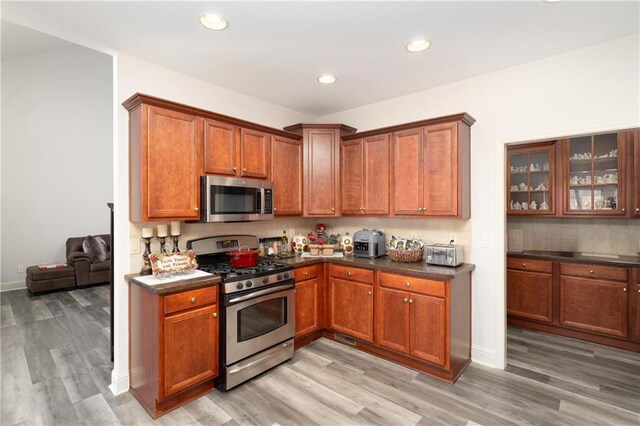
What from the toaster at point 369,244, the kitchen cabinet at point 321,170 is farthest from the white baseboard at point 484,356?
the kitchen cabinet at point 321,170

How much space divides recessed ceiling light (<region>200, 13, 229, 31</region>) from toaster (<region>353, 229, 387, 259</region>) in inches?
93.5

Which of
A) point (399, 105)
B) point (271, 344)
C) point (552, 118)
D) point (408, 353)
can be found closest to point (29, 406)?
point (271, 344)

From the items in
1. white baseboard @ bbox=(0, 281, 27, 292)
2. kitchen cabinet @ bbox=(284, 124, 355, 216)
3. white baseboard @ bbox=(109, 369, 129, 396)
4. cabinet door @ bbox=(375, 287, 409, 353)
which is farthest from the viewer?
white baseboard @ bbox=(0, 281, 27, 292)

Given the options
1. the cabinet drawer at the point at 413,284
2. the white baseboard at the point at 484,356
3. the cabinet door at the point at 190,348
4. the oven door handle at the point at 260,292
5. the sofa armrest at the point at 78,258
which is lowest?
the white baseboard at the point at 484,356

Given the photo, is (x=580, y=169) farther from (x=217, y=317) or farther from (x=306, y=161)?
(x=217, y=317)

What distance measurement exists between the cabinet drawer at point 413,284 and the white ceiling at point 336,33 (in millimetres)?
1948

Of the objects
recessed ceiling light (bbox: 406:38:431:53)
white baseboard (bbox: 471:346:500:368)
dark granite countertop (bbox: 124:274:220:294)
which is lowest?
white baseboard (bbox: 471:346:500:368)

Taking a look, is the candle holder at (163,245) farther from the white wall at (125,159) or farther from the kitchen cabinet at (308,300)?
the kitchen cabinet at (308,300)

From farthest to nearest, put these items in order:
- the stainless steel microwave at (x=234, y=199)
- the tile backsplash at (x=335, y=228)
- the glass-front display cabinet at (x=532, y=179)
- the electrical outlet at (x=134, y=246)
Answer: the glass-front display cabinet at (x=532, y=179) → the tile backsplash at (x=335, y=228) → the stainless steel microwave at (x=234, y=199) → the electrical outlet at (x=134, y=246)

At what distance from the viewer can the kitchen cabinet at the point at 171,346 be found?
224 centimetres

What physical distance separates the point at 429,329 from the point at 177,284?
2.12 metres

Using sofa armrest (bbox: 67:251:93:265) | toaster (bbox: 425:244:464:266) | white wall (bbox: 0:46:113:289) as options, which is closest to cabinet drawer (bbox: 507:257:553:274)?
toaster (bbox: 425:244:464:266)

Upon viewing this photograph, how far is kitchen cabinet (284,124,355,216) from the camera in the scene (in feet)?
12.4

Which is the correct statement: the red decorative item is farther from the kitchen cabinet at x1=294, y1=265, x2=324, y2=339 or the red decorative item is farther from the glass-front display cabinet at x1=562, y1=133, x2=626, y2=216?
the glass-front display cabinet at x1=562, y1=133, x2=626, y2=216
